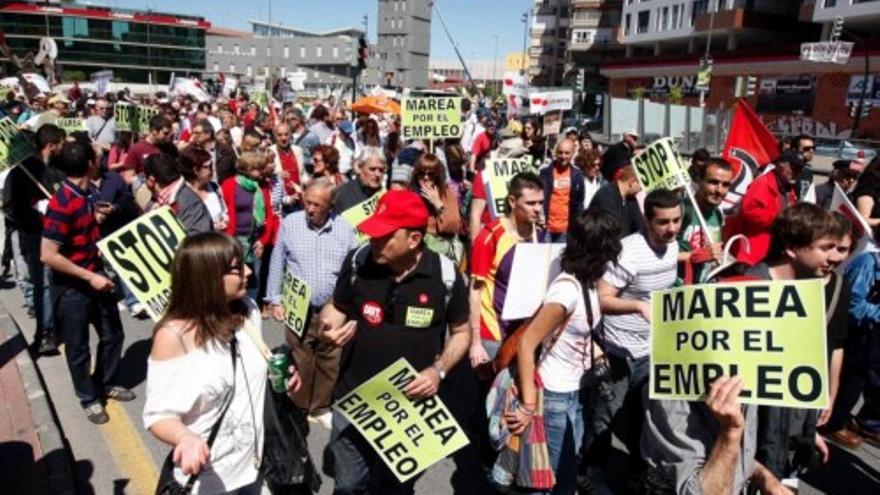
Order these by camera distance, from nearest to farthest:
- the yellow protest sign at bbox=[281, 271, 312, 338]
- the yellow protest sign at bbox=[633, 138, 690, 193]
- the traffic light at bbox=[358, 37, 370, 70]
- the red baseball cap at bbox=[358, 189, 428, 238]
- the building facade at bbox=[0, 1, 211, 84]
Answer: the red baseball cap at bbox=[358, 189, 428, 238]
the yellow protest sign at bbox=[281, 271, 312, 338]
the yellow protest sign at bbox=[633, 138, 690, 193]
the traffic light at bbox=[358, 37, 370, 70]
the building facade at bbox=[0, 1, 211, 84]

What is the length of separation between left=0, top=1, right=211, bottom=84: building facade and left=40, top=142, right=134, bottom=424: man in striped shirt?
327 feet

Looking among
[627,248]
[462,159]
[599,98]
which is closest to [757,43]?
[599,98]

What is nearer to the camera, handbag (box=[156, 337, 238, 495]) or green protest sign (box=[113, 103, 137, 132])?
handbag (box=[156, 337, 238, 495])

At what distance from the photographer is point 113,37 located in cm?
10050

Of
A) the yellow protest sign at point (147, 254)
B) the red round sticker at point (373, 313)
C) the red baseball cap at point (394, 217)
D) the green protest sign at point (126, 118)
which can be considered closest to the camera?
the red baseball cap at point (394, 217)

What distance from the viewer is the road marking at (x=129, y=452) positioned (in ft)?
13.0

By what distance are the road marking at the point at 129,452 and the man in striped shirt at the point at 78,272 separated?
0.12m

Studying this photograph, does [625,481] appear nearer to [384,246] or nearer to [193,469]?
[384,246]

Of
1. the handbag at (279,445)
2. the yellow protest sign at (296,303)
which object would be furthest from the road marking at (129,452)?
the handbag at (279,445)

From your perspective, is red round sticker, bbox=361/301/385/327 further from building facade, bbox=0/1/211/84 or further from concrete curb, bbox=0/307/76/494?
building facade, bbox=0/1/211/84

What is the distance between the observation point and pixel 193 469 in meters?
2.22

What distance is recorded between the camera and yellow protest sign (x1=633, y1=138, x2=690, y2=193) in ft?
17.9

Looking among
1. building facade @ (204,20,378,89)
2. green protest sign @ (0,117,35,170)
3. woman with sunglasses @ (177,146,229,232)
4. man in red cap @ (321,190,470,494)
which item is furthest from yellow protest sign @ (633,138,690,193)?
building facade @ (204,20,378,89)

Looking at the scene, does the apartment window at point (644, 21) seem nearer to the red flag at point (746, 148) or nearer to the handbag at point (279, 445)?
the red flag at point (746, 148)
